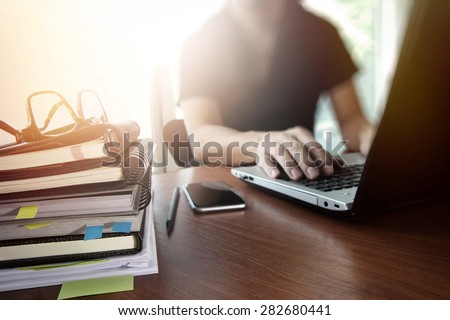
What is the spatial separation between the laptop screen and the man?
77cm

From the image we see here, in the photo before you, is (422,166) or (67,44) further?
(67,44)

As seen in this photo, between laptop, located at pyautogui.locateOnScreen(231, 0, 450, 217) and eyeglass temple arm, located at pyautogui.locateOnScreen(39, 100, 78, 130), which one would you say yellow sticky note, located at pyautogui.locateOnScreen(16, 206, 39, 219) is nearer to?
eyeglass temple arm, located at pyautogui.locateOnScreen(39, 100, 78, 130)

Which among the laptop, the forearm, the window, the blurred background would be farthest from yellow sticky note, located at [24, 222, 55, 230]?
the window

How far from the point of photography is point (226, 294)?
0.24m

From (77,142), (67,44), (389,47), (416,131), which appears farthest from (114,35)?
(389,47)

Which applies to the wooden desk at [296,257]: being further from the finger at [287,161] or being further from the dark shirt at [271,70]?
the dark shirt at [271,70]

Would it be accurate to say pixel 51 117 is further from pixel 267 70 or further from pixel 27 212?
pixel 267 70

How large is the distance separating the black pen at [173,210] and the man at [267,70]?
63 cm

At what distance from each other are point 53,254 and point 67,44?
416 millimetres

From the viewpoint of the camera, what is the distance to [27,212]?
26 cm

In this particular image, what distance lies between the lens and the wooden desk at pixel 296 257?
0.24m

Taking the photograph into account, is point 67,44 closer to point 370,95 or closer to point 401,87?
point 401,87
